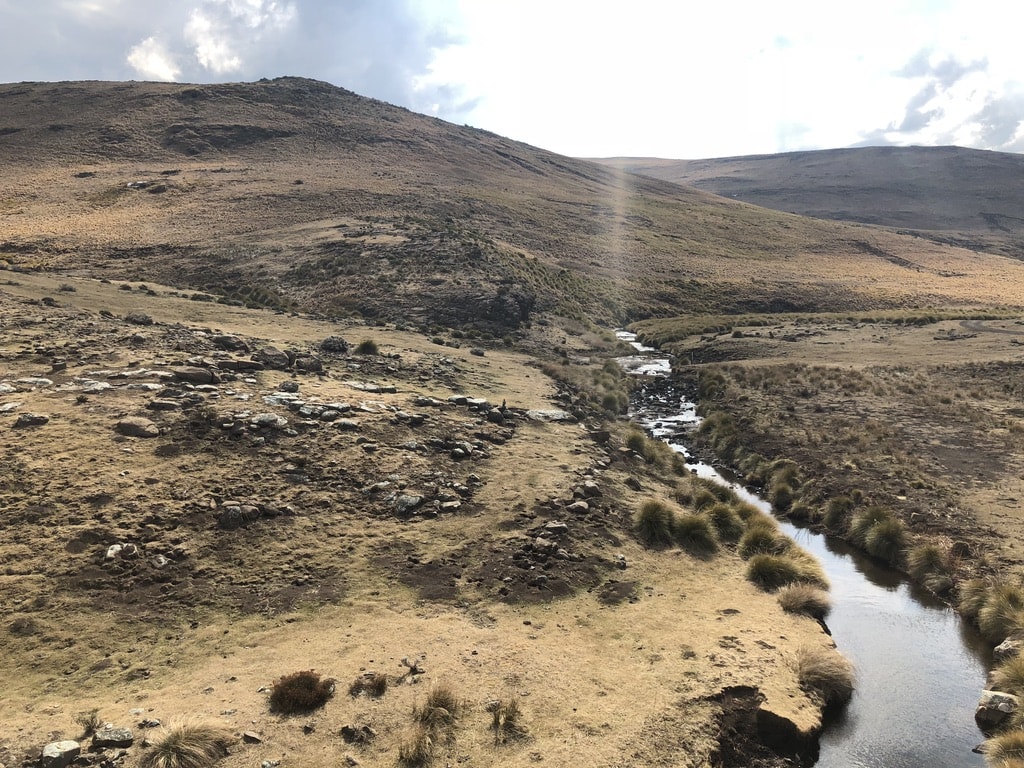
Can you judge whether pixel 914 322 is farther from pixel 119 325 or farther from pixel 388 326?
pixel 119 325

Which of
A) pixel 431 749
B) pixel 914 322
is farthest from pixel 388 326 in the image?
pixel 914 322

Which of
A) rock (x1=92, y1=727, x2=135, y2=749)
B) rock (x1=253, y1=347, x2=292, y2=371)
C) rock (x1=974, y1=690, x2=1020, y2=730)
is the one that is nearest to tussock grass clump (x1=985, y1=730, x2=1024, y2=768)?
rock (x1=974, y1=690, x2=1020, y2=730)

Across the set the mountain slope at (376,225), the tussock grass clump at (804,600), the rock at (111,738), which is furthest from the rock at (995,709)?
the mountain slope at (376,225)

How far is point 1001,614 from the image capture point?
15180 mm

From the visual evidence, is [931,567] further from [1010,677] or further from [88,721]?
[88,721]

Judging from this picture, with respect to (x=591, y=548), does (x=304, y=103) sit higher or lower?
higher

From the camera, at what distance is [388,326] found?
4481cm

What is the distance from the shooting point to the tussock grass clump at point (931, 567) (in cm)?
1772

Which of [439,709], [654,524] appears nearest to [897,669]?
[654,524]

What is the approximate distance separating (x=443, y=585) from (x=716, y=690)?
6342 mm

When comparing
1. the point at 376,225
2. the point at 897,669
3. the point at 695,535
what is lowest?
the point at 897,669

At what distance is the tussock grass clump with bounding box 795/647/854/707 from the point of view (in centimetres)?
1274

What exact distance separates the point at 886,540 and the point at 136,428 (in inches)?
912

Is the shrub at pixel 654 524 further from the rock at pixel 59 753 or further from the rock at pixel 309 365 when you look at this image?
the rock at pixel 309 365
